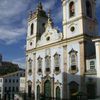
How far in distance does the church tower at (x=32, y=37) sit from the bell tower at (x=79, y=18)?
8.14 m

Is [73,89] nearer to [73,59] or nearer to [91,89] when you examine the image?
[91,89]

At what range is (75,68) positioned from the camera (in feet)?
111

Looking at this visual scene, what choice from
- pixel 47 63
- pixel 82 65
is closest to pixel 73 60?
pixel 82 65

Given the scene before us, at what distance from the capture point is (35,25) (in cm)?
4438

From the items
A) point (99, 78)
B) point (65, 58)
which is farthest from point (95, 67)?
point (65, 58)

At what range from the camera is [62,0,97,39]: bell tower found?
113 feet

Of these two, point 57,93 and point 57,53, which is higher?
point 57,53

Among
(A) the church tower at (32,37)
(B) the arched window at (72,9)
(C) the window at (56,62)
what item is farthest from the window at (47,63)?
(B) the arched window at (72,9)

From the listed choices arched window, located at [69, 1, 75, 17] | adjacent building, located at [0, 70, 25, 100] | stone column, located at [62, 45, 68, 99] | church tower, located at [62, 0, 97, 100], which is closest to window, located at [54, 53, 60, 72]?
stone column, located at [62, 45, 68, 99]

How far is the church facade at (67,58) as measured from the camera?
3209cm

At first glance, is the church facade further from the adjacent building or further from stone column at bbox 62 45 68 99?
the adjacent building

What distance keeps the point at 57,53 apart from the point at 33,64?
7.33 metres

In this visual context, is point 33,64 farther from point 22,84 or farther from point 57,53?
point 22,84

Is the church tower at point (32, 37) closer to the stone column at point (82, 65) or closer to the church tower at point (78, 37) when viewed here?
the church tower at point (78, 37)
